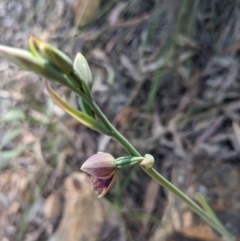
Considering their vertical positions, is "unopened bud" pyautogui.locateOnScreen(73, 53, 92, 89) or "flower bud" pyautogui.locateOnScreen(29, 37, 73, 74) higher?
"flower bud" pyautogui.locateOnScreen(29, 37, 73, 74)

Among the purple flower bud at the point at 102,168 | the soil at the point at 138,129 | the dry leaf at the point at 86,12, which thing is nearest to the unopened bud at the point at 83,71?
the purple flower bud at the point at 102,168

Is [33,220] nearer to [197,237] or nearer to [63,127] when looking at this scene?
[63,127]

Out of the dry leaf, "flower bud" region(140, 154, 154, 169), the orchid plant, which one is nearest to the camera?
the orchid plant

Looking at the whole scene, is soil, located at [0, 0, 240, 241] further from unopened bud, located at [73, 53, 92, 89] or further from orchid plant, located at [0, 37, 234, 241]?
unopened bud, located at [73, 53, 92, 89]

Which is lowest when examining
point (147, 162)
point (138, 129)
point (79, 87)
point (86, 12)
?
point (138, 129)

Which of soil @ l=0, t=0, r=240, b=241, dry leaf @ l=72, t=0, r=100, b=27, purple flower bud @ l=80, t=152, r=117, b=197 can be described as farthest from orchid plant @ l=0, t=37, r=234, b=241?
dry leaf @ l=72, t=0, r=100, b=27

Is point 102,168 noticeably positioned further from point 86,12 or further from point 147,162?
point 86,12

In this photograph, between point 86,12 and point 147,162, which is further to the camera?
point 86,12

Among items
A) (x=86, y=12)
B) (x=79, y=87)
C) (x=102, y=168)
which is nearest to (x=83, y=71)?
(x=79, y=87)

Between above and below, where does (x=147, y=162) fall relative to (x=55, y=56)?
below
